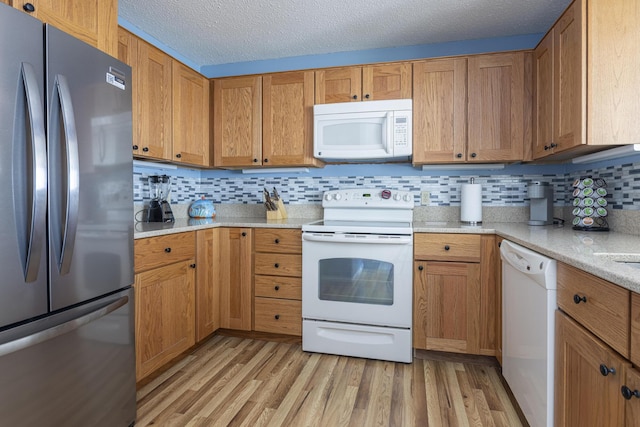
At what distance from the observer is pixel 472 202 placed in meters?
2.49

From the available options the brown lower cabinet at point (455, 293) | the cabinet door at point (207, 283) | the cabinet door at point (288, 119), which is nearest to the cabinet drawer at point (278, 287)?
the cabinet door at point (207, 283)

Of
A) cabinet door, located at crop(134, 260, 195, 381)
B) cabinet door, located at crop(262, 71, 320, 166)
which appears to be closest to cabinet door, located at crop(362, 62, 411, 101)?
cabinet door, located at crop(262, 71, 320, 166)

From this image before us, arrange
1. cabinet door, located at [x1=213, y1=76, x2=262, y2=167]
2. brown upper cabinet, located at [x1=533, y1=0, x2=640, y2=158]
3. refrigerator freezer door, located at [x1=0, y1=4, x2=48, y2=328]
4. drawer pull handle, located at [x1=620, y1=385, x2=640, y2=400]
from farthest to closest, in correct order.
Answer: cabinet door, located at [x1=213, y1=76, x2=262, y2=167]
brown upper cabinet, located at [x1=533, y1=0, x2=640, y2=158]
refrigerator freezer door, located at [x1=0, y1=4, x2=48, y2=328]
drawer pull handle, located at [x1=620, y1=385, x2=640, y2=400]

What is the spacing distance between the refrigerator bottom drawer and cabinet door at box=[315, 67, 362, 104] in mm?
1867

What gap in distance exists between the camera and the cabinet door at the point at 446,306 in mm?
2188

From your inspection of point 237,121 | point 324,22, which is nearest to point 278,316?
point 237,121

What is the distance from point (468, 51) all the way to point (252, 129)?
1770 millimetres

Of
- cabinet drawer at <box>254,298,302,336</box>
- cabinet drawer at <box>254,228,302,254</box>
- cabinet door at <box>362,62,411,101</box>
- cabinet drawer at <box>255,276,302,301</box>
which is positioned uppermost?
cabinet door at <box>362,62,411,101</box>

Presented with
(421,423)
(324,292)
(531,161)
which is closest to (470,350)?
(421,423)

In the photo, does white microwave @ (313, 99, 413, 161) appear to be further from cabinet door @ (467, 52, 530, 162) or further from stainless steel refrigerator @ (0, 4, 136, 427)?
stainless steel refrigerator @ (0, 4, 136, 427)

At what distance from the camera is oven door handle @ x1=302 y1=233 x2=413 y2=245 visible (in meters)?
2.21

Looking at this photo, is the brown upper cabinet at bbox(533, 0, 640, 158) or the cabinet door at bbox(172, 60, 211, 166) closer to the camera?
the brown upper cabinet at bbox(533, 0, 640, 158)

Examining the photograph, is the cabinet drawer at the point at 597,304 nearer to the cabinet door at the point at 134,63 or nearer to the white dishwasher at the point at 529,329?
the white dishwasher at the point at 529,329

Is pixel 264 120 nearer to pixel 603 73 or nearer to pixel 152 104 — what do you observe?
pixel 152 104
